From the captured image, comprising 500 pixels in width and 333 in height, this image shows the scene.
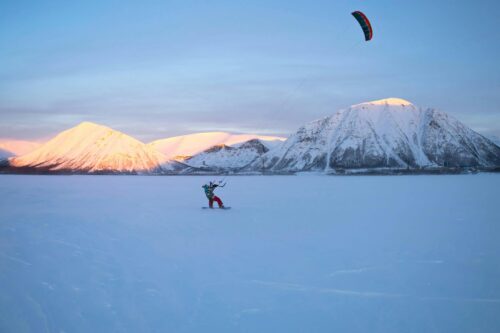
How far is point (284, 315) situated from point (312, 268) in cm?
341

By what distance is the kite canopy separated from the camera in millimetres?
26531

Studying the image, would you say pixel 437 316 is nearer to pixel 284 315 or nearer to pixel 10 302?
pixel 284 315

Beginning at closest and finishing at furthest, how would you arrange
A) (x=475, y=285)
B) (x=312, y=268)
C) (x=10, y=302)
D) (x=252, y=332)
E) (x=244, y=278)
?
(x=252, y=332) < (x=10, y=302) < (x=475, y=285) < (x=244, y=278) < (x=312, y=268)

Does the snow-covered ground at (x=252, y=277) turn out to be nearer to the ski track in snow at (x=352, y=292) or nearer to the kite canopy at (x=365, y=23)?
the ski track in snow at (x=352, y=292)

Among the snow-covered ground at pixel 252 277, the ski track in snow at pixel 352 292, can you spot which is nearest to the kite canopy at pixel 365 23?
the snow-covered ground at pixel 252 277

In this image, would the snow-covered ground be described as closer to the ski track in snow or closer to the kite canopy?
the ski track in snow

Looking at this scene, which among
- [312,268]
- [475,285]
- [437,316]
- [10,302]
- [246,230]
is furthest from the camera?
[246,230]

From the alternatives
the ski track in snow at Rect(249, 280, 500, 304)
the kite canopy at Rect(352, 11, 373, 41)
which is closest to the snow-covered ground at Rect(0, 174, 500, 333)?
the ski track in snow at Rect(249, 280, 500, 304)

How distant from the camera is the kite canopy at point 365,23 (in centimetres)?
2653

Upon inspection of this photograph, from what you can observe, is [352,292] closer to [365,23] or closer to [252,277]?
[252,277]

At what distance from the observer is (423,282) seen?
994 cm

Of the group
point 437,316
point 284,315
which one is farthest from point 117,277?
point 437,316

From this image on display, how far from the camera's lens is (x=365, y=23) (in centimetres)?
2678

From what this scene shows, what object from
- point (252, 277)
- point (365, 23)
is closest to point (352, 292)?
point (252, 277)
